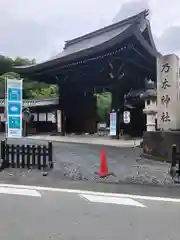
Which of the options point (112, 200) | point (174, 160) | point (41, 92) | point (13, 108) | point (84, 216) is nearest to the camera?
point (84, 216)

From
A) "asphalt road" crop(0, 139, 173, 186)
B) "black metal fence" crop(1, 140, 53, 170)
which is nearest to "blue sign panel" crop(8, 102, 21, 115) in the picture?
"black metal fence" crop(1, 140, 53, 170)

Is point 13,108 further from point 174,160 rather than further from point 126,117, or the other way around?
point 126,117

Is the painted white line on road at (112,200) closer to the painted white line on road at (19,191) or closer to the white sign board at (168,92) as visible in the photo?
the painted white line on road at (19,191)

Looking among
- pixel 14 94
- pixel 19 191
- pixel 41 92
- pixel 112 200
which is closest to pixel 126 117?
pixel 14 94

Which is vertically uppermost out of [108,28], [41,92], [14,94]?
[108,28]

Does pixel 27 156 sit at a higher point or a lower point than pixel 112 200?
higher

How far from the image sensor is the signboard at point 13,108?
1287 centimetres

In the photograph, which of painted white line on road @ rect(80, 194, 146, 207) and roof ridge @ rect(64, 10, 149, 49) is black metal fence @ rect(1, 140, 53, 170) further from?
roof ridge @ rect(64, 10, 149, 49)

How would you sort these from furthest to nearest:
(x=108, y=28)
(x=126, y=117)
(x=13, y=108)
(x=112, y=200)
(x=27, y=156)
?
(x=108, y=28), (x=126, y=117), (x=13, y=108), (x=27, y=156), (x=112, y=200)

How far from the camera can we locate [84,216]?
572cm

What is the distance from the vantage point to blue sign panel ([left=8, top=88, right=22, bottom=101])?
42.5ft

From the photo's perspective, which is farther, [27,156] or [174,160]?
[27,156]

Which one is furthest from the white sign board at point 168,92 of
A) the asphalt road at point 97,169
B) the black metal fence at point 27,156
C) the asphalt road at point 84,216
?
the asphalt road at point 84,216

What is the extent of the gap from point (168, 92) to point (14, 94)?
5890 millimetres
